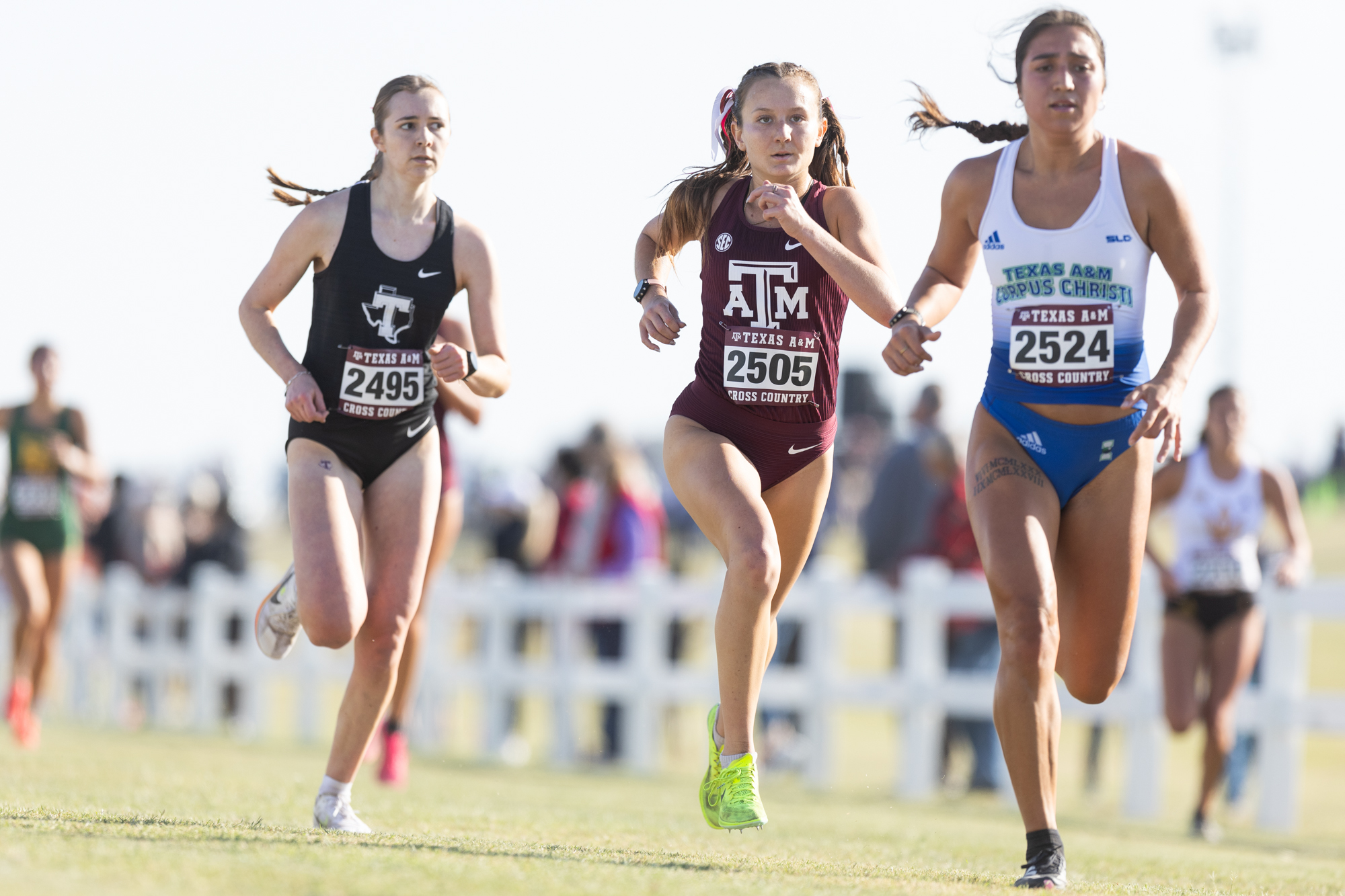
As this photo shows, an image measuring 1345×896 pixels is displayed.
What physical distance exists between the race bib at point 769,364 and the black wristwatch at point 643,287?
0.34 m

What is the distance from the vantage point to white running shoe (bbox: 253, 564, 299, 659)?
5.99m

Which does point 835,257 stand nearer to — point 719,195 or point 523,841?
point 719,195

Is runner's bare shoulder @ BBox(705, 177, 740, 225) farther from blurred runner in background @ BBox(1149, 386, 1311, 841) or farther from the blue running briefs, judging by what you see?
blurred runner in background @ BBox(1149, 386, 1311, 841)

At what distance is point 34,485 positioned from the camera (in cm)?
1148

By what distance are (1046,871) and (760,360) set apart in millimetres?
1917

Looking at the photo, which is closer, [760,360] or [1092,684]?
[1092,684]

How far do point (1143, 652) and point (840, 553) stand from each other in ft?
116

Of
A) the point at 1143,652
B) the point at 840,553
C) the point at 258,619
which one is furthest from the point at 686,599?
the point at 840,553

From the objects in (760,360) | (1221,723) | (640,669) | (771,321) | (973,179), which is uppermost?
(973,179)

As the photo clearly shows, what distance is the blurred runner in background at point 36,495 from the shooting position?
1145cm

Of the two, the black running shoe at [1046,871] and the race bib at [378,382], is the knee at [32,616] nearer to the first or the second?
the race bib at [378,382]

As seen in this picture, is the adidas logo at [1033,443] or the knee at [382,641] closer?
the adidas logo at [1033,443]

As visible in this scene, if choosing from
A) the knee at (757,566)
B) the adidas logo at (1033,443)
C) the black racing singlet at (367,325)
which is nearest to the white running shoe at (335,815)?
the black racing singlet at (367,325)

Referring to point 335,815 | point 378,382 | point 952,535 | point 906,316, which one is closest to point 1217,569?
point 952,535
